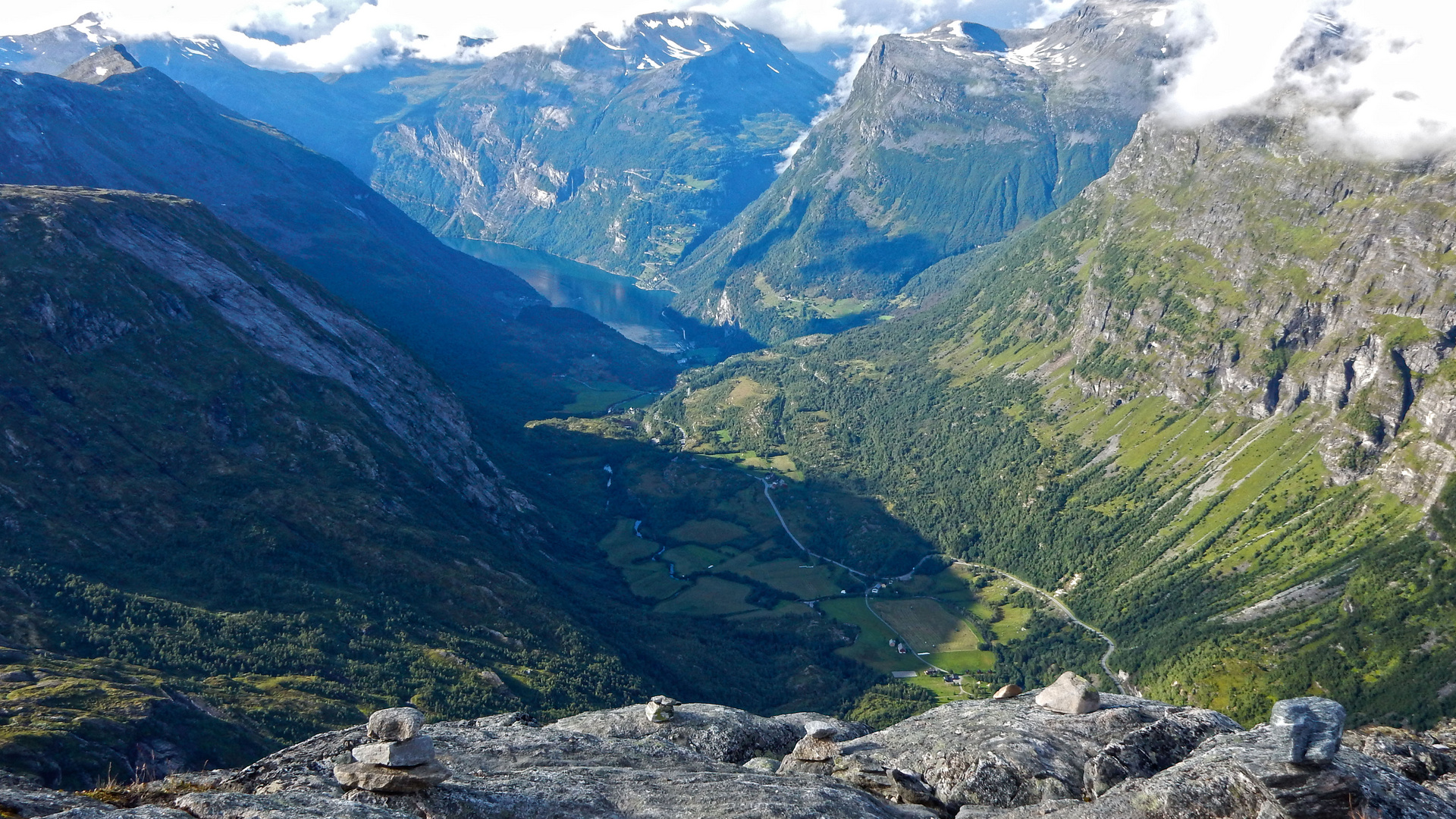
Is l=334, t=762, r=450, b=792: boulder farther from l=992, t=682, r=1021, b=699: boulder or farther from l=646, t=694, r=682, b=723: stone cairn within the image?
l=992, t=682, r=1021, b=699: boulder

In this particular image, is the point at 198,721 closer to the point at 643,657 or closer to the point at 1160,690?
the point at 643,657

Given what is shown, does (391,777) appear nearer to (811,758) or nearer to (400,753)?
(400,753)

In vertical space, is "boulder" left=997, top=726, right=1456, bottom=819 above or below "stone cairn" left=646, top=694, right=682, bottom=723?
above

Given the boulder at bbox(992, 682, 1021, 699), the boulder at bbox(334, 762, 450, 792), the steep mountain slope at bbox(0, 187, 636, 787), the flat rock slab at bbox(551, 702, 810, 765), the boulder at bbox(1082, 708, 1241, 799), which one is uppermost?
the boulder at bbox(334, 762, 450, 792)

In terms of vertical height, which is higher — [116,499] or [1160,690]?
Answer: [116,499]

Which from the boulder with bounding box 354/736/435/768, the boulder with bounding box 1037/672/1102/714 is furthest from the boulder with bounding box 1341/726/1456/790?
the boulder with bounding box 354/736/435/768

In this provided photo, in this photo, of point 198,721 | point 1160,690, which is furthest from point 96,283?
point 1160,690

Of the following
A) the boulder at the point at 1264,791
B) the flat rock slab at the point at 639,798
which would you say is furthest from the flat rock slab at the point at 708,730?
the boulder at the point at 1264,791

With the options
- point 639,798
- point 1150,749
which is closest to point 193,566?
point 639,798
